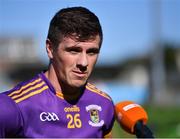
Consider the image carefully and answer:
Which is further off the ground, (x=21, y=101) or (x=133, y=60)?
(x=21, y=101)

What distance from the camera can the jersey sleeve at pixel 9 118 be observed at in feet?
15.3

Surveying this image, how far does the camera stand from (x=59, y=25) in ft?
15.8

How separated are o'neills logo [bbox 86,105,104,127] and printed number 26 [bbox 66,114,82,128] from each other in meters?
0.10

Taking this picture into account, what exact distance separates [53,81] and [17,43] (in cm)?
8807

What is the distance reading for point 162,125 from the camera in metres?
20.3

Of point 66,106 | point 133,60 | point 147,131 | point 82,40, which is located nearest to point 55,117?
→ point 66,106

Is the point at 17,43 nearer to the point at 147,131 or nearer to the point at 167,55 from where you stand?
the point at 167,55

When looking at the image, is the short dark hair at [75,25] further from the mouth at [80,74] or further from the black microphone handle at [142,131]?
the black microphone handle at [142,131]

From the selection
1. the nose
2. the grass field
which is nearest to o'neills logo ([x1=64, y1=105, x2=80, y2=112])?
the nose

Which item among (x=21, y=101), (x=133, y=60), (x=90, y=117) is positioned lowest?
(x=133, y=60)

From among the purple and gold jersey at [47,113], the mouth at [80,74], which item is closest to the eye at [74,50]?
the mouth at [80,74]

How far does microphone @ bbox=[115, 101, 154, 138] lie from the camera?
394 cm

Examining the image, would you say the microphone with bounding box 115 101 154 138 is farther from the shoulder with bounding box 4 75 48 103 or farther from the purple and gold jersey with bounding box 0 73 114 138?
the shoulder with bounding box 4 75 48 103

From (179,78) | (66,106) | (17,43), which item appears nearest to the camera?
(66,106)
